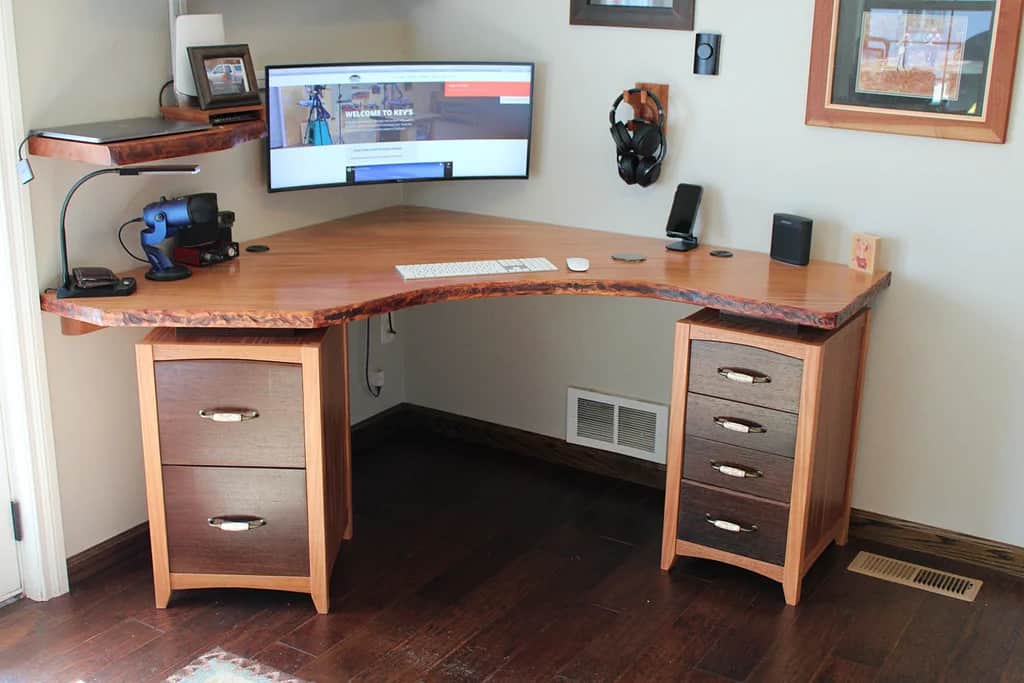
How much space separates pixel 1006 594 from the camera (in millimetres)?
3084

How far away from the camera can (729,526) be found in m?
3.05

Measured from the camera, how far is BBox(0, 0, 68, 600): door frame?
2.66 meters

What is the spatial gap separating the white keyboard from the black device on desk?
1.44 ft

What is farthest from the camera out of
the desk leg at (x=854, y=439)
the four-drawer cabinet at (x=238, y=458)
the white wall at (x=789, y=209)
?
the desk leg at (x=854, y=439)

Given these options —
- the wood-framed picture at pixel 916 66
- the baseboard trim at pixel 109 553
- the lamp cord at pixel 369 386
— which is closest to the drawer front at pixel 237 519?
the baseboard trim at pixel 109 553

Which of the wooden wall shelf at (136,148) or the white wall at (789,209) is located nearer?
the wooden wall shelf at (136,148)

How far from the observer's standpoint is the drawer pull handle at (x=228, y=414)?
276 centimetres

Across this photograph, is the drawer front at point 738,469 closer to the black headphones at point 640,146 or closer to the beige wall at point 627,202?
the beige wall at point 627,202

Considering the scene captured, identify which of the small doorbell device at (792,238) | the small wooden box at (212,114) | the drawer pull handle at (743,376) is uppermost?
the small wooden box at (212,114)

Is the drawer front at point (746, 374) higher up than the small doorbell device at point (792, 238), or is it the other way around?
the small doorbell device at point (792, 238)

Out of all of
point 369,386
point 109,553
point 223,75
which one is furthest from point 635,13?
point 109,553

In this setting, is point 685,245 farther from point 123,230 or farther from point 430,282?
point 123,230

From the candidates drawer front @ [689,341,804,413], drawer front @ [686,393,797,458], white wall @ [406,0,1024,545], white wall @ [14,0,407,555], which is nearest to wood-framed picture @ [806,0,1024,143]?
white wall @ [406,0,1024,545]

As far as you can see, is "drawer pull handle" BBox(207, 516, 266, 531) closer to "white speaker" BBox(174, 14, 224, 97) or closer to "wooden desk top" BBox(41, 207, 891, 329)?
"wooden desk top" BBox(41, 207, 891, 329)
